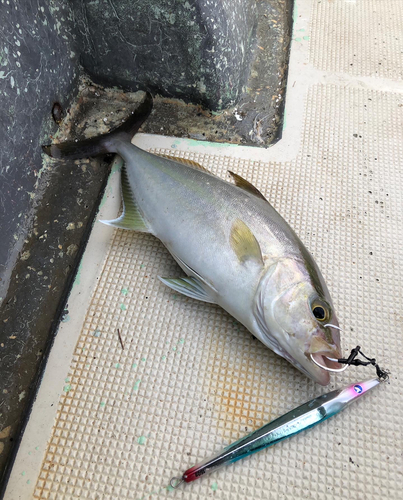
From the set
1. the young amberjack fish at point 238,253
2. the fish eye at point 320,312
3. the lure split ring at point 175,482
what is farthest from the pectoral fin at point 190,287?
the lure split ring at point 175,482

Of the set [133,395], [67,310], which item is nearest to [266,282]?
[133,395]

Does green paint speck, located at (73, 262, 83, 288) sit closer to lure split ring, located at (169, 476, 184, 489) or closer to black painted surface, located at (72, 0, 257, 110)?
lure split ring, located at (169, 476, 184, 489)

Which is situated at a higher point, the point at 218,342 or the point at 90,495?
the point at 218,342

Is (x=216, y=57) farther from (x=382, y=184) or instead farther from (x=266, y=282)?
(x=266, y=282)

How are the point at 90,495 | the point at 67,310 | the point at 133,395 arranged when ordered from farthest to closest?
the point at 67,310 < the point at 133,395 < the point at 90,495

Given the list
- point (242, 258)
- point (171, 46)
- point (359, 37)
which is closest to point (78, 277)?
point (242, 258)

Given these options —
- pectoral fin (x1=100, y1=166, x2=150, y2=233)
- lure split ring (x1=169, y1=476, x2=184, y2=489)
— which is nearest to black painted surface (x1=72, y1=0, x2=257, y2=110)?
pectoral fin (x1=100, y1=166, x2=150, y2=233)

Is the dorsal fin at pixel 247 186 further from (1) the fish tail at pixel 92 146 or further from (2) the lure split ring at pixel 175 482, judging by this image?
(2) the lure split ring at pixel 175 482
